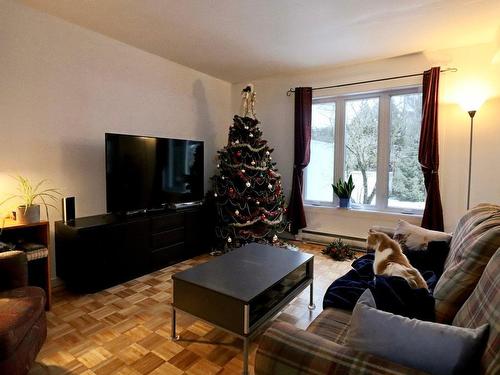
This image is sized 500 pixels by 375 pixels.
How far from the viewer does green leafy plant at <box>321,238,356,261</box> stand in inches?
145

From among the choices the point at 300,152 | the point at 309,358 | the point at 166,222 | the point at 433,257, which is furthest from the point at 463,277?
the point at 300,152

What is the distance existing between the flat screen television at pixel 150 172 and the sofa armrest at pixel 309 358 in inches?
95.2

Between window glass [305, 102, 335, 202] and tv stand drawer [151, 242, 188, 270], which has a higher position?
window glass [305, 102, 335, 202]

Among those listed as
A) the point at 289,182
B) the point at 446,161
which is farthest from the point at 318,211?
the point at 446,161

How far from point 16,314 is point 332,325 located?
161cm

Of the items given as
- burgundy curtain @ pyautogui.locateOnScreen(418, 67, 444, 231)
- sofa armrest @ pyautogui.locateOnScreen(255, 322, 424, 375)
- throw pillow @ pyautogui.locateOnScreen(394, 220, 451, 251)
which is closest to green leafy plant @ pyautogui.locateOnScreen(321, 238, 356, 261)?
burgundy curtain @ pyautogui.locateOnScreen(418, 67, 444, 231)

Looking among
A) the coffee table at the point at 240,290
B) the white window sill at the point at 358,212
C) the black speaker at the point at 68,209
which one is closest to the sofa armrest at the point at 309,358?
the coffee table at the point at 240,290

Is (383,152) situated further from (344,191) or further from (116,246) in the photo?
(116,246)

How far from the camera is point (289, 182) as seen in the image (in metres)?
4.52

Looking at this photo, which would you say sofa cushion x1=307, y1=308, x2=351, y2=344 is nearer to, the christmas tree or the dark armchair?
the dark armchair

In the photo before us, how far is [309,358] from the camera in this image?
956mm

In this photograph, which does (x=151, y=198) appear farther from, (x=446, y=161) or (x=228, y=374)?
(x=446, y=161)

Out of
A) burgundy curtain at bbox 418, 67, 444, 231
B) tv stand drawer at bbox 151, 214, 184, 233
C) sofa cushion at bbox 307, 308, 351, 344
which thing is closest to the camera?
sofa cushion at bbox 307, 308, 351, 344

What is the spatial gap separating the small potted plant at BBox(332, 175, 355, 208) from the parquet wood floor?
1.62 metres
